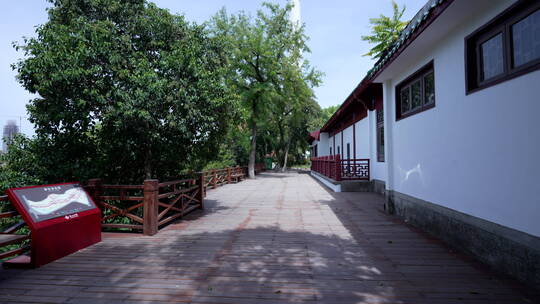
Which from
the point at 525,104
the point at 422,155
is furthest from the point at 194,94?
the point at 525,104

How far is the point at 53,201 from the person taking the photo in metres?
4.63

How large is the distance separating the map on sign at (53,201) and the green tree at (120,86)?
1522mm

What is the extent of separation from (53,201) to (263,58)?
18298 mm

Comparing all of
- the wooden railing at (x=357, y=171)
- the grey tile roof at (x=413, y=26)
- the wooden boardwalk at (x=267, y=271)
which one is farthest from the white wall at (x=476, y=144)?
the wooden railing at (x=357, y=171)

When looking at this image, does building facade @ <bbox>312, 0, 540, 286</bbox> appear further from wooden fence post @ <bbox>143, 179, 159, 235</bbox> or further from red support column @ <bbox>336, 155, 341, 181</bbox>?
wooden fence post @ <bbox>143, 179, 159, 235</bbox>

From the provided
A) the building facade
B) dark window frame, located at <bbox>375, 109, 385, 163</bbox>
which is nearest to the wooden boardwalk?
the building facade

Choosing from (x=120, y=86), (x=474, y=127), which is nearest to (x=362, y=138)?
(x=474, y=127)

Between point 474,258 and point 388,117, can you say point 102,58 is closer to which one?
point 388,117

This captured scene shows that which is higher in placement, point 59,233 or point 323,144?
point 323,144

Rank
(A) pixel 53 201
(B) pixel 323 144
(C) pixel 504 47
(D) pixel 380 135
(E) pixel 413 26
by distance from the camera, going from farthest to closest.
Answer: (B) pixel 323 144 → (D) pixel 380 135 → (E) pixel 413 26 → (A) pixel 53 201 → (C) pixel 504 47

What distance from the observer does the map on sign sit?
4.26 m

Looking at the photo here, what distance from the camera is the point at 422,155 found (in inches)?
240

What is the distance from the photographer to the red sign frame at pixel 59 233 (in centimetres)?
410

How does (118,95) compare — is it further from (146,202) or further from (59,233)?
(59,233)
